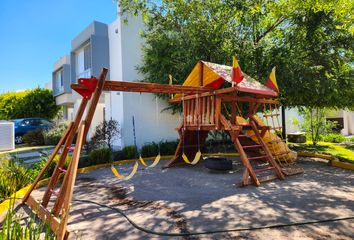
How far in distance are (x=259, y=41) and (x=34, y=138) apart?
15413 millimetres

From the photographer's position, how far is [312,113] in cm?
1659

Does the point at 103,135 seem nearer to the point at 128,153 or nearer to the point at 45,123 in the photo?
the point at 128,153

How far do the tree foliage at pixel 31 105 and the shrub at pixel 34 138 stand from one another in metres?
7.75

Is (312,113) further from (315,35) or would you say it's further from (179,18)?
(179,18)

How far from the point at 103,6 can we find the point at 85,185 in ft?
29.4

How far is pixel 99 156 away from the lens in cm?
1058

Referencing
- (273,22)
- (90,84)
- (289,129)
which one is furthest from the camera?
(289,129)

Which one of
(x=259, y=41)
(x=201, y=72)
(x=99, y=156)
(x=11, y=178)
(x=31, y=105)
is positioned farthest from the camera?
(x=31, y=105)

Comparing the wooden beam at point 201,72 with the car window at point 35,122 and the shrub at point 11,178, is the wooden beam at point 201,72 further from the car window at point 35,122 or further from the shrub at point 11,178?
the car window at point 35,122


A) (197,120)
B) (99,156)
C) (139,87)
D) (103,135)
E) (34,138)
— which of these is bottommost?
(99,156)

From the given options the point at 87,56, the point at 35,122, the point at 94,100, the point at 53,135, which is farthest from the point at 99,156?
the point at 35,122

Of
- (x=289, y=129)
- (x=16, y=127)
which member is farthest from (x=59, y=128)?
(x=289, y=129)

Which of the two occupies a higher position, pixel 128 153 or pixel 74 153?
pixel 74 153

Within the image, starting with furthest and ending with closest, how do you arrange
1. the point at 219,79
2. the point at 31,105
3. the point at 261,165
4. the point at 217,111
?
1. the point at 31,105
2. the point at 261,165
3. the point at 219,79
4. the point at 217,111
